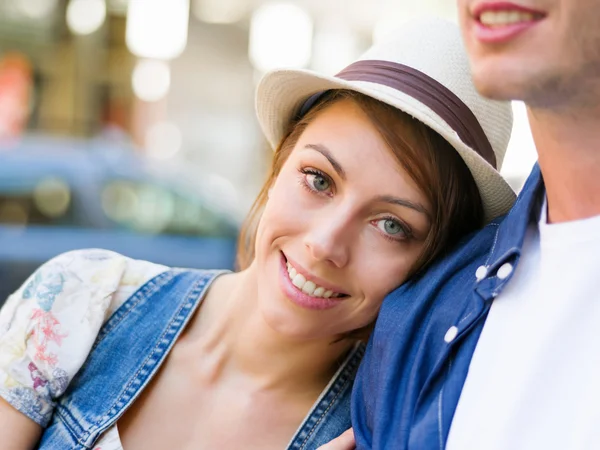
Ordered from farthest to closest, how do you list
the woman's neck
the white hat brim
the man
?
the woman's neck
the white hat brim
the man

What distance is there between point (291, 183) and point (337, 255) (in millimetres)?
250

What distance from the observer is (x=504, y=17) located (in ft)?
4.74

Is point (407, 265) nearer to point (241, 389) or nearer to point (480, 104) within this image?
point (480, 104)

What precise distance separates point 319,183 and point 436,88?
0.36 meters

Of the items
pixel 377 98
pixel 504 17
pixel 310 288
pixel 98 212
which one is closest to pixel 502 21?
pixel 504 17

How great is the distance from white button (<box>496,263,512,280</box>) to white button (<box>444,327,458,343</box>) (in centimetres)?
14

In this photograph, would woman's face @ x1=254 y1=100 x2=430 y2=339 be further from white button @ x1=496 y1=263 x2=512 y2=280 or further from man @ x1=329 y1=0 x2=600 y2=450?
white button @ x1=496 y1=263 x2=512 y2=280

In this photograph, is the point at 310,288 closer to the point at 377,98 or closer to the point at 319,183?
the point at 319,183

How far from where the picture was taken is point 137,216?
666 cm

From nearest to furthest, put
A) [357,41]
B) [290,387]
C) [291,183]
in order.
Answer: [291,183]
[290,387]
[357,41]

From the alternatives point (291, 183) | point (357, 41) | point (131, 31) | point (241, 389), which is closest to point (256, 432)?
point (241, 389)

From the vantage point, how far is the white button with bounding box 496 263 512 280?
165 centimetres

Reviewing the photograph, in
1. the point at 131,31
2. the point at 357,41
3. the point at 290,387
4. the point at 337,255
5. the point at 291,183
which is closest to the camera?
the point at 337,255

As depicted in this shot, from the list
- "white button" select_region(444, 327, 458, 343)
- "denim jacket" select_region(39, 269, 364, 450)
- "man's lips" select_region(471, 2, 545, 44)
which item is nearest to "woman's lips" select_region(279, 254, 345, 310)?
"denim jacket" select_region(39, 269, 364, 450)
